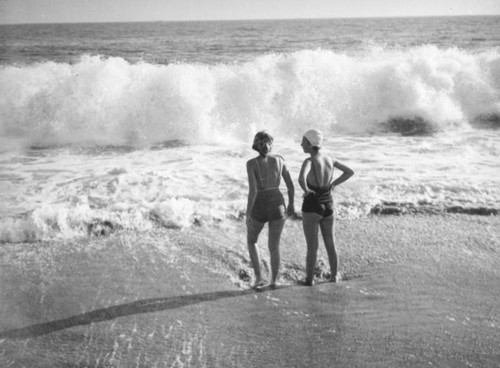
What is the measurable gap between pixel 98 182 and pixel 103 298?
147 inches

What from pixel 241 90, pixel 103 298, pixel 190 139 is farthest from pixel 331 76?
pixel 103 298

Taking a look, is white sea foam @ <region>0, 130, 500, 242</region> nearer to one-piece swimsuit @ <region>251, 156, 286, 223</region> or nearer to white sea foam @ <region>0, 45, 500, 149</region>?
white sea foam @ <region>0, 45, 500, 149</region>

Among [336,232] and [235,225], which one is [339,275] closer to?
[336,232]

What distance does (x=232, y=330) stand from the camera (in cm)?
328

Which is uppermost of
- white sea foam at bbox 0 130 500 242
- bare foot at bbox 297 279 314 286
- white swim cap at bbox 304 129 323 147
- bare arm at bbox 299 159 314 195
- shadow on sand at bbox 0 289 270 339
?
white swim cap at bbox 304 129 323 147

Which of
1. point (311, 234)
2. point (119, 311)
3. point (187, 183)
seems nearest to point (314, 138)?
point (311, 234)

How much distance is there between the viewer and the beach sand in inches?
118

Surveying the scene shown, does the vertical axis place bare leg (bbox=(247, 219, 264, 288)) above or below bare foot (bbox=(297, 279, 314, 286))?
above

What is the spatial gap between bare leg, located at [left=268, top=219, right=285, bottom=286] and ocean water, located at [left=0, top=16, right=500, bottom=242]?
174cm

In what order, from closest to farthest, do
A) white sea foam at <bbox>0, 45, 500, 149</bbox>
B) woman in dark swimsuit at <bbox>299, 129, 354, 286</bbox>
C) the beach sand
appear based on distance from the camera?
the beach sand
woman in dark swimsuit at <bbox>299, 129, 354, 286</bbox>
white sea foam at <bbox>0, 45, 500, 149</bbox>

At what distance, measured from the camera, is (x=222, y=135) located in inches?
418

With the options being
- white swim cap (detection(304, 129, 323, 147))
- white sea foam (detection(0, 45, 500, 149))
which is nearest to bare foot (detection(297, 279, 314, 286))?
white swim cap (detection(304, 129, 323, 147))

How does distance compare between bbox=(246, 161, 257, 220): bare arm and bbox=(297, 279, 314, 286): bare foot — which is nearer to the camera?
bbox=(246, 161, 257, 220): bare arm

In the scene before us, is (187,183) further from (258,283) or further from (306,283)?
(306,283)
